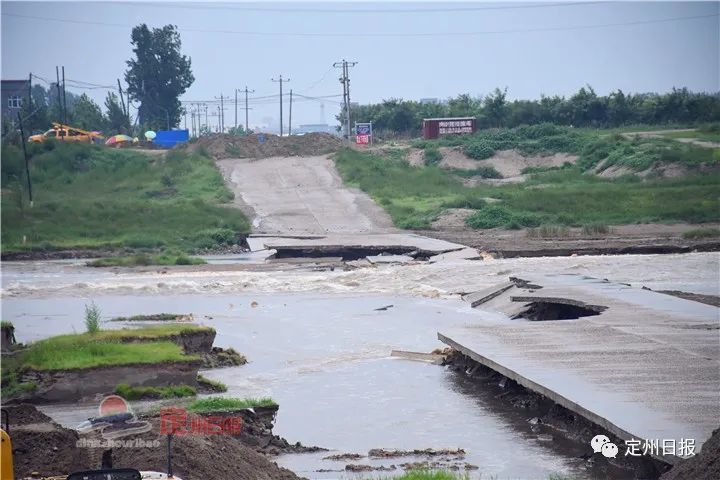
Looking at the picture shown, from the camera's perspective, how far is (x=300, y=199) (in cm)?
5181

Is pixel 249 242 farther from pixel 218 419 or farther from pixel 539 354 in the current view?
pixel 218 419

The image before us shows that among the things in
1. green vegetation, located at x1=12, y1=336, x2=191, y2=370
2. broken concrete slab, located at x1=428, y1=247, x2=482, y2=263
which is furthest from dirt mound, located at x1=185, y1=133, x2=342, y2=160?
green vegetation, located at x1=12, y1=336, x2=191, y2=370

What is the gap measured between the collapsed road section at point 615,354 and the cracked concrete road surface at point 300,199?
20.5m

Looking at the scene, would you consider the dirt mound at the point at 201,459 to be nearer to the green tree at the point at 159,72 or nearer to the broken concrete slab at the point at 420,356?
the broken concrete slab at the point at 420,356

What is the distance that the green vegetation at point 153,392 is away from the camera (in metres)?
17.0

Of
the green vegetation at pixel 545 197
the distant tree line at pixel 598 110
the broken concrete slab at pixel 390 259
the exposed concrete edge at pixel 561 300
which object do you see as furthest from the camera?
the distant tree line at pixel 598 110

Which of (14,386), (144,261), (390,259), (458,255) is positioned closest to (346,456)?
(14,386)

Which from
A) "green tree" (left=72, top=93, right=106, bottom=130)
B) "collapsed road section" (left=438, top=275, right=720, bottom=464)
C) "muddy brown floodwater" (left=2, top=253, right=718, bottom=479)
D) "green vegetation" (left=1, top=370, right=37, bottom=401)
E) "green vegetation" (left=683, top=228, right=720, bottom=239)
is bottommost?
"muddy brown floodwater" (left=2, top=253, right=718, bottom=479)

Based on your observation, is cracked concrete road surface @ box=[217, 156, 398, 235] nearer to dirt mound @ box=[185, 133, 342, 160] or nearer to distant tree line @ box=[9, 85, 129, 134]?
dirt mound @ box=[185, 133, 342, 160]

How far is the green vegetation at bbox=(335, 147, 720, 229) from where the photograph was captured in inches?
1738

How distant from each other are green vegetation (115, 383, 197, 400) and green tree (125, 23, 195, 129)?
76674 millimetres

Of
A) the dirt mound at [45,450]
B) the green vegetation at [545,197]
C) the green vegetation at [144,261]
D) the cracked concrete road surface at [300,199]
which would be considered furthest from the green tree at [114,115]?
the dirt mound at [45,450]

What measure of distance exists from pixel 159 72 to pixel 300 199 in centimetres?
4624

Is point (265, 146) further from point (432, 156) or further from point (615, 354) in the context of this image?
point (615, 354)
